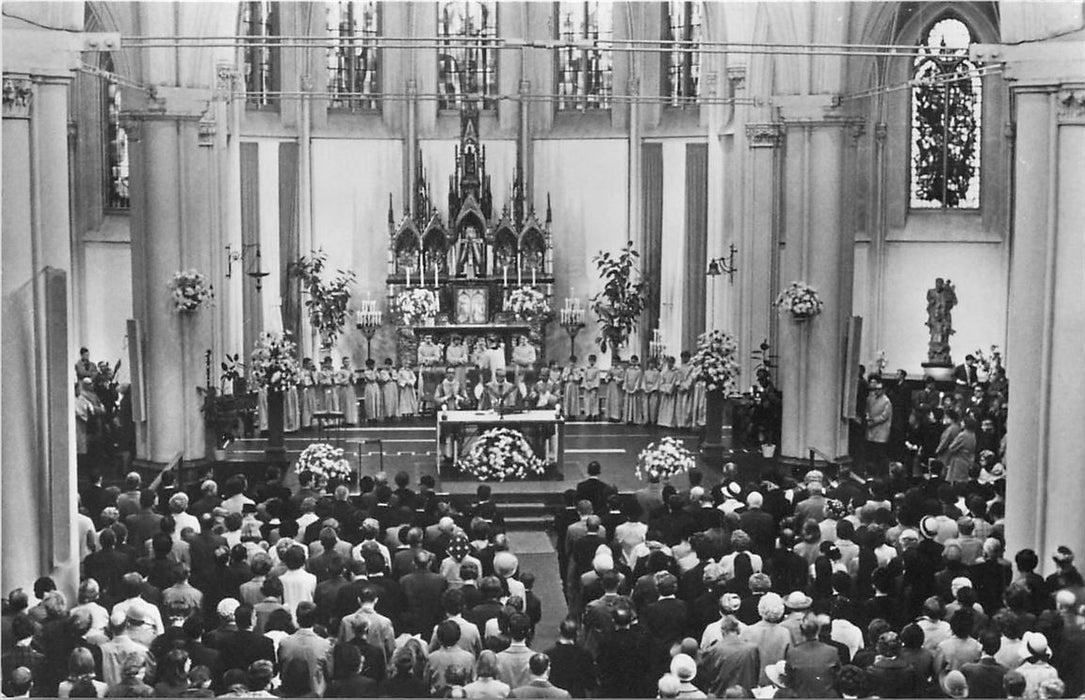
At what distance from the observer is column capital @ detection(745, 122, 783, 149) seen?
25.9m

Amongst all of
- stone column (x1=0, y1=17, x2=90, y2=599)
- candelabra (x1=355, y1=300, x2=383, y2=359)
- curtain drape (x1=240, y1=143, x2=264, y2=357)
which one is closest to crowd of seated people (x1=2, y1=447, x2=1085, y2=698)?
stone column (x1=0, y1=17, x2=90, y2=599)

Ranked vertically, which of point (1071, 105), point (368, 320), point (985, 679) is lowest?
point (985, 679)

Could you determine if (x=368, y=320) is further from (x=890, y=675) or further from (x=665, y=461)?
(x=890, y=675)

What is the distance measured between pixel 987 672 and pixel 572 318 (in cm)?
2178

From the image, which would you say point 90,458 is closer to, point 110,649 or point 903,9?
point 110,649

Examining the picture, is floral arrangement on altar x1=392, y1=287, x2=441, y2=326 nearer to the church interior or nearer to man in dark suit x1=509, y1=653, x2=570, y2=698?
the church interior

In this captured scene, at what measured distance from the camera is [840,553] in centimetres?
1388

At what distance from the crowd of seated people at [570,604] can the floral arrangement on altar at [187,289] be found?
5805mm

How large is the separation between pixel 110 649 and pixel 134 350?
11113mm

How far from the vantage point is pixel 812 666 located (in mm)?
10633

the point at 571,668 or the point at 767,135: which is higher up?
the point at 767,135

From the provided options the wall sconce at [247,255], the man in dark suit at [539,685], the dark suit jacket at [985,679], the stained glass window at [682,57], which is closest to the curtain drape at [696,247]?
the stained glass window at [682,57]

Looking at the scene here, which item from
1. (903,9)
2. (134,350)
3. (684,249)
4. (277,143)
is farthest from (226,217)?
(903,9)

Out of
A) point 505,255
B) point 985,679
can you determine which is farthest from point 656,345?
point 985,679
